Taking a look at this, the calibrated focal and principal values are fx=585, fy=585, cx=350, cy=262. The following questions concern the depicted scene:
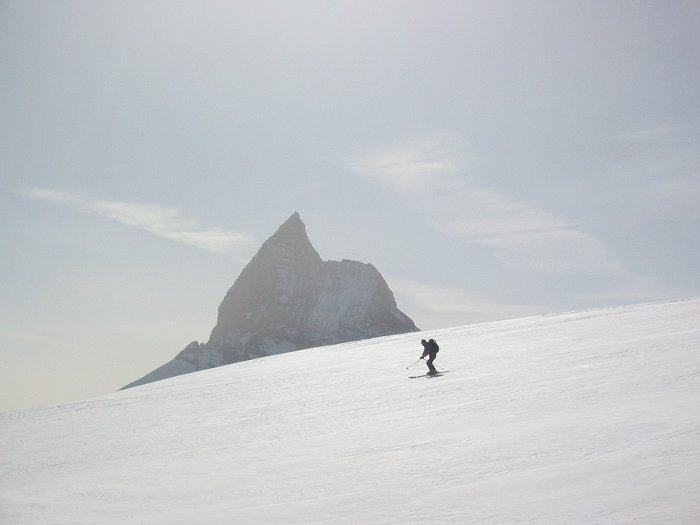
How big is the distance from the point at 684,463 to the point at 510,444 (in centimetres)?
284

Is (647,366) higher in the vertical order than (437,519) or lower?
higher

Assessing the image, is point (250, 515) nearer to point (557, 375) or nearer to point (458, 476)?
point (458, 476)

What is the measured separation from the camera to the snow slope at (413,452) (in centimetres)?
709

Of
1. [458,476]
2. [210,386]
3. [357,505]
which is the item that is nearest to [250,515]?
[357,505]

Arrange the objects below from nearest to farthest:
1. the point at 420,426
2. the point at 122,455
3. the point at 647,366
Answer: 1. the point at 420,426
2. the point at 122,455
3. the point at 647,366

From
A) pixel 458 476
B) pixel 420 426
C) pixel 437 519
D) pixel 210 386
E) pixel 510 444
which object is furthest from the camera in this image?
pixel 210 386

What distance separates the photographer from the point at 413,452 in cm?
1013

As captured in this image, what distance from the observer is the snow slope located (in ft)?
23.2

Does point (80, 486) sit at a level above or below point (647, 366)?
below

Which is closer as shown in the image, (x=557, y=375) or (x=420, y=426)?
(x=420, y=426)

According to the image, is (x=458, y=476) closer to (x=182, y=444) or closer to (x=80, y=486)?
(x=80, y=486)

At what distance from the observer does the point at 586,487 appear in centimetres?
696

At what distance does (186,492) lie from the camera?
9.86 m

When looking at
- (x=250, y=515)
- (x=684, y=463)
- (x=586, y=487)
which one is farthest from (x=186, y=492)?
(x=684, y=463)
